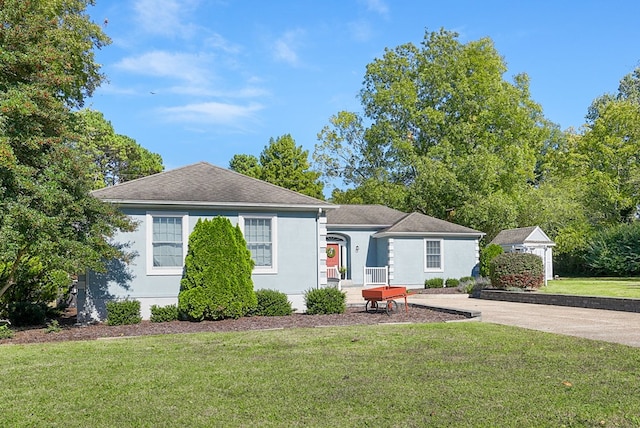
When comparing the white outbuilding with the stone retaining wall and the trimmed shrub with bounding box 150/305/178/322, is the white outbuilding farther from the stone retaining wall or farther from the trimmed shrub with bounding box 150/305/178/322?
the trimmed shrub with bounding box 150/305/178/322

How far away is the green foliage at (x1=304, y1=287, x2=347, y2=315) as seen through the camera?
15.1 meters

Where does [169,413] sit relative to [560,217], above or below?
below

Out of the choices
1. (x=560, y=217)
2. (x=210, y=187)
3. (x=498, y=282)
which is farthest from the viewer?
(x=560, y=217)

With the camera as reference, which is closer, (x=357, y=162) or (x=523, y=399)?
(x=523, y=399)

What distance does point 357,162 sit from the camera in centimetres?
4175

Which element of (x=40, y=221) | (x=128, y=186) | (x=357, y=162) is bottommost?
(x=40, y=221)

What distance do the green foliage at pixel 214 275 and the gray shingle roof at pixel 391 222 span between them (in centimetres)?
1334

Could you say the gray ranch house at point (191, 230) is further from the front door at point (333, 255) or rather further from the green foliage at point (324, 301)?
the front door at point (333, 255)

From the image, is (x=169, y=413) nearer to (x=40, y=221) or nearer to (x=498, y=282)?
(x=40, y=221)

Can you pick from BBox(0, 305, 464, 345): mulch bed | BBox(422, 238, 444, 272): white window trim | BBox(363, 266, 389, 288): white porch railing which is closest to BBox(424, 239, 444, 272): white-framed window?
BBox(422, 238, 444, 272): white window trim

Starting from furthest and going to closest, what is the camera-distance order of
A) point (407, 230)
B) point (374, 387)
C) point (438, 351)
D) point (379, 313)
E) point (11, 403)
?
point (407, 230) < point (379, 313) < point (438, 351) < point (374, 387) < point (11, 403)

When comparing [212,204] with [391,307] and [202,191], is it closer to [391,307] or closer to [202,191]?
[202,191]

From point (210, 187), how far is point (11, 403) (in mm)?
10602

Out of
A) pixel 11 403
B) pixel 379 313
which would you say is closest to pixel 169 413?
pixel 11 403
